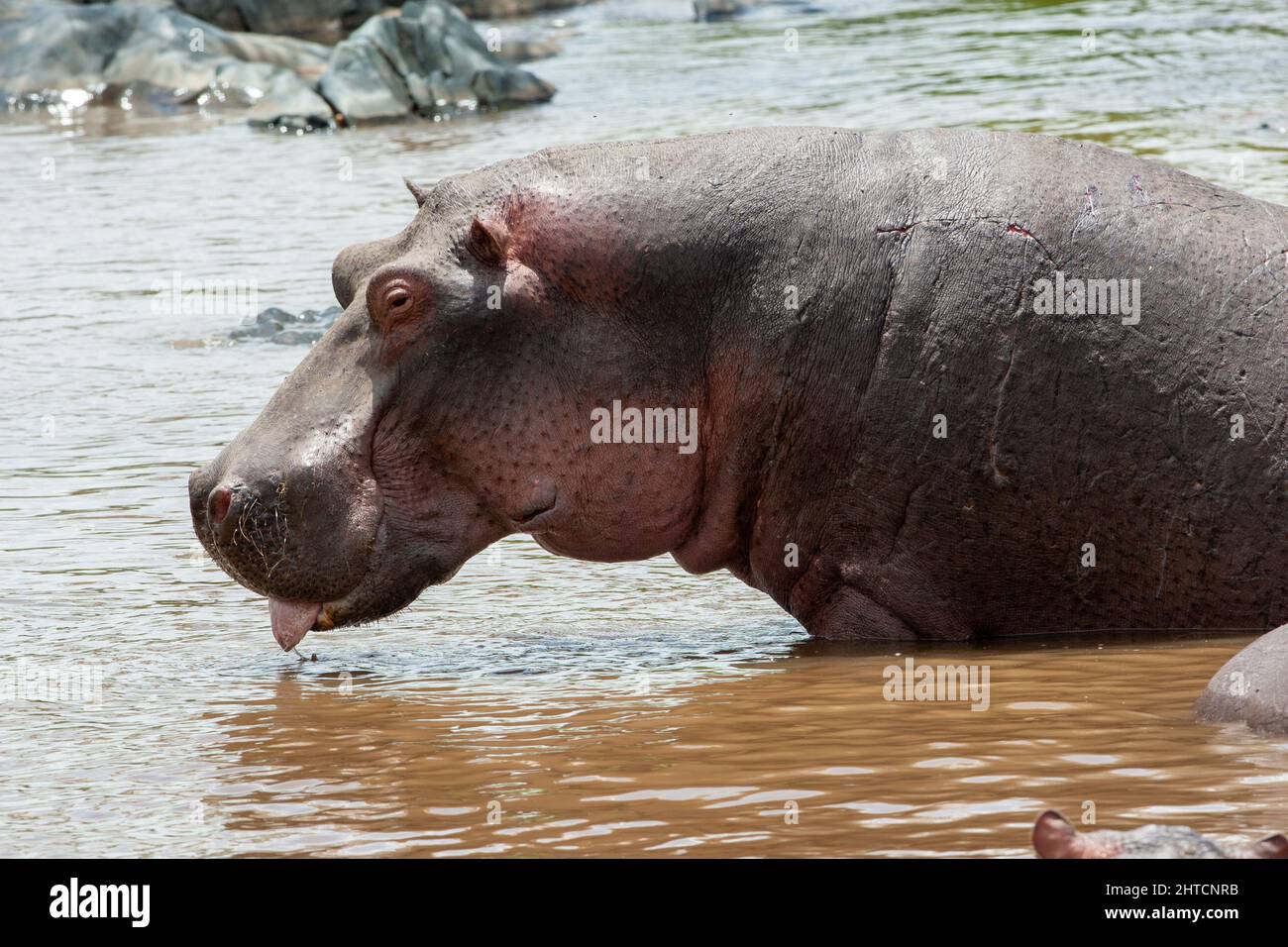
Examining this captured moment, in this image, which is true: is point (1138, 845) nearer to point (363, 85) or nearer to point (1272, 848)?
point (1272, 848)

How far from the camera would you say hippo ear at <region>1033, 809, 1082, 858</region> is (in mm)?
3789

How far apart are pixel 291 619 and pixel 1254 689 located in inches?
111

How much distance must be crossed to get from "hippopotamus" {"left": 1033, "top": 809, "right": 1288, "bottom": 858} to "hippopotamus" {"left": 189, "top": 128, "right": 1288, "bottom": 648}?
2.31m

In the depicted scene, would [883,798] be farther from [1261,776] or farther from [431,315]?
[431,315]

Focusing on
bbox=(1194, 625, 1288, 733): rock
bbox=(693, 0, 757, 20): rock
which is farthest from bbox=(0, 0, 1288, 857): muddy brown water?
bbox=(693, 0, 757, 20): rock

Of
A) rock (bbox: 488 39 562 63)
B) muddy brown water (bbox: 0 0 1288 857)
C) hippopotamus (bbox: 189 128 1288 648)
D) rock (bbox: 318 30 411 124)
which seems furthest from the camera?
rock (bbox: 488 39 562 63)

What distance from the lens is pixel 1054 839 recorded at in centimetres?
380

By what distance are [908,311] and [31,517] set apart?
397 centimetres

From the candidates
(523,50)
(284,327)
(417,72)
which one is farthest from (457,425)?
(523,50)

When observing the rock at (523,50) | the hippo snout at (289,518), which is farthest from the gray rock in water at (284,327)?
the rock at (523,50)

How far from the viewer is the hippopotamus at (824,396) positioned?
6.02 metres

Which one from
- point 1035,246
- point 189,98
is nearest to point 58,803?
point 1035,246

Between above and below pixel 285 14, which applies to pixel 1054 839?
below

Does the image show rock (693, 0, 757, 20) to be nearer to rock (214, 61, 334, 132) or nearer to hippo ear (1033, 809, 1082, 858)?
rock (214, 61, 334, 132)
